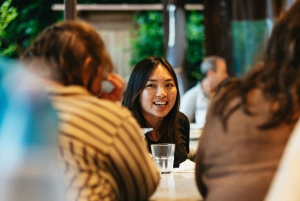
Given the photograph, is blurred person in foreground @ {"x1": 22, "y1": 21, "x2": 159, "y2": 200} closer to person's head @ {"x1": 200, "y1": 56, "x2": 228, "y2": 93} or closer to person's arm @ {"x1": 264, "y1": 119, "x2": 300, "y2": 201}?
person's arm @ {"x1": 264, "y1": 119, "x2": 300, "y2": 201}

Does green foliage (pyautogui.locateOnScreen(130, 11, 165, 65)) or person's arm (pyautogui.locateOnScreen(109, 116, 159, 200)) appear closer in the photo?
person's arm (pyautogui.locateOnScreen(109, 116, 159, 200))

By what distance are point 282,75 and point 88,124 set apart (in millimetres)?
560

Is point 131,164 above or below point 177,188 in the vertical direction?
above

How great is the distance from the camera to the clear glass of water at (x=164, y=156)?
8.23ft

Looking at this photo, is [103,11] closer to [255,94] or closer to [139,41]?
[139,41]

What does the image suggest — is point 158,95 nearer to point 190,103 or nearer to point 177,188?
point 177,188

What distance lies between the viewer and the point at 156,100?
310 cm

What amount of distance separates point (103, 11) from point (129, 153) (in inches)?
370

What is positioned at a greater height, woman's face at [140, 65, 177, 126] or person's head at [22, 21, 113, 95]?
person's head at [22, 21, 113, 95]

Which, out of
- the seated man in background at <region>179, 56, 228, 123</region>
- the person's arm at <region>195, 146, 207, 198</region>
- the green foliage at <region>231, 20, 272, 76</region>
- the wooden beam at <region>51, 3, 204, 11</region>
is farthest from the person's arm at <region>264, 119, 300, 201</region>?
the wooden beam at <region>51, 3, 204, 11</region>

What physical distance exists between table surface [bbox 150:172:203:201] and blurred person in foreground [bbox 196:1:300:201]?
0.28 meters

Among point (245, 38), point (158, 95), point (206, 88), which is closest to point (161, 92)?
point (158, 95)

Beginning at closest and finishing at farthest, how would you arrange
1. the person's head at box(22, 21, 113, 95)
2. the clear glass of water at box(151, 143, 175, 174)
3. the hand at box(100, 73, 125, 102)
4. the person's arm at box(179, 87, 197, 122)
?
the person's head at box(22, 21, 113, 95), the hand at box(100, 73, 125, 102), the clear glass of water at box(151, 143, 175, 174), the person's arm at box(179, 87, 197, 122)

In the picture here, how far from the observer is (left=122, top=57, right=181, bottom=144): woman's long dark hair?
10.2 feet
